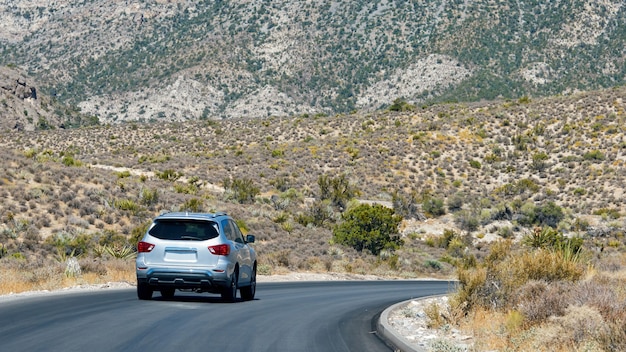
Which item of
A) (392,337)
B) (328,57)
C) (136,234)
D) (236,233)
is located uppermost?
(328,57)

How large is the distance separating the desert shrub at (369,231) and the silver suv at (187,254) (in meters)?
28.2

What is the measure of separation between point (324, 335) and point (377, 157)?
6448cm

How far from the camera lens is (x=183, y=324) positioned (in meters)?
13.5

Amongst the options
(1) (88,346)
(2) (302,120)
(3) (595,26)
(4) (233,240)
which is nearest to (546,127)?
(2) (302,120)

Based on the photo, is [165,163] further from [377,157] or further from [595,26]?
[595,26]

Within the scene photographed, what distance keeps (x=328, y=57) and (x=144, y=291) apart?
4724 inches

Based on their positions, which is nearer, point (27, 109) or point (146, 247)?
point (146, 247)

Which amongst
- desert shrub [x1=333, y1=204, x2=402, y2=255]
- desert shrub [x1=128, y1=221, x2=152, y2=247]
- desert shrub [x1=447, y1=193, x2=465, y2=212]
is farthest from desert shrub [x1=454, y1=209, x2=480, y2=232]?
desert shrub [x1=128, y1=221, x2=152, y2=247]

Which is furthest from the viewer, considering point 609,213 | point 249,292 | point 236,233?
point 609,213

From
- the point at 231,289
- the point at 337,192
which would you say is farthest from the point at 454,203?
the point at 231,289

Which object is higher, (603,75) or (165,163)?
(603,75)

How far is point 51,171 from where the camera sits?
141 feet

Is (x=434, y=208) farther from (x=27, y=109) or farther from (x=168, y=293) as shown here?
(x=27, y=109)

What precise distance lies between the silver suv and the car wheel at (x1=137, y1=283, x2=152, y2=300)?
0.29 meters
